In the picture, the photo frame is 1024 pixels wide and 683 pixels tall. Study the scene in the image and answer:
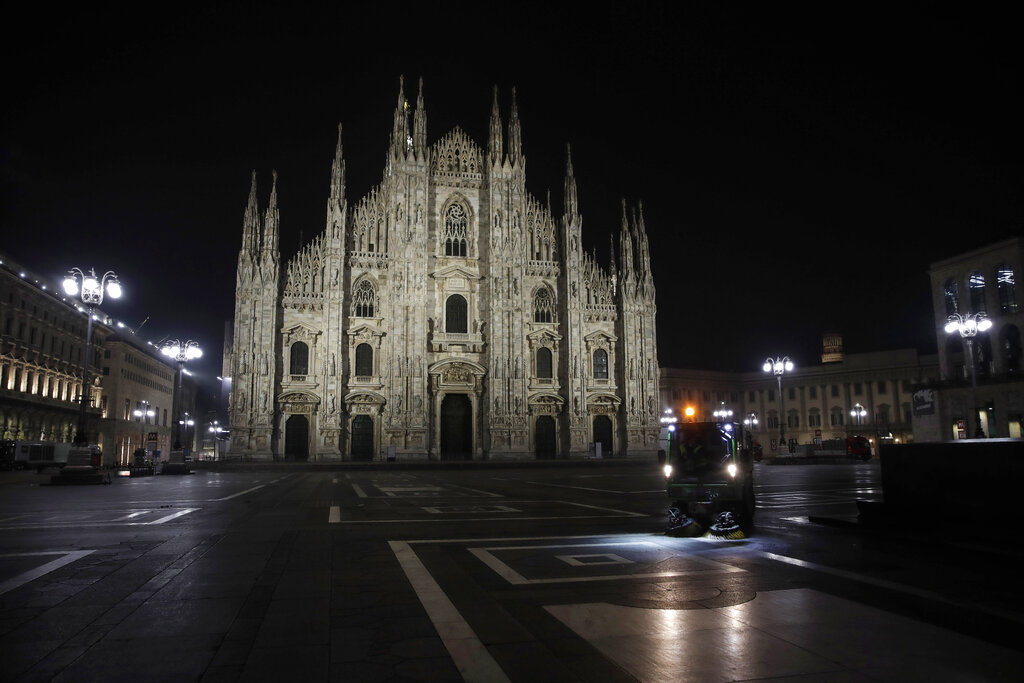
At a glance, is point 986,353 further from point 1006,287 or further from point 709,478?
point 709,478

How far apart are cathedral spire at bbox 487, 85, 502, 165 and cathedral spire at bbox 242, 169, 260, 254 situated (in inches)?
676

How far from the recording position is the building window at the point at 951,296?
52.8m

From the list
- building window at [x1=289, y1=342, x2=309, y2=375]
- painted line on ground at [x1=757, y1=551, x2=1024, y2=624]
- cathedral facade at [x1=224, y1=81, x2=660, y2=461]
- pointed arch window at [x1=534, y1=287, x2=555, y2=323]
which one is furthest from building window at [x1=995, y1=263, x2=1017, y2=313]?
painted line on ground at [x1=757, y1=551, x2=1024, y2=624]

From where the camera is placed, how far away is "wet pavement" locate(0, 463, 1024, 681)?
176 inches

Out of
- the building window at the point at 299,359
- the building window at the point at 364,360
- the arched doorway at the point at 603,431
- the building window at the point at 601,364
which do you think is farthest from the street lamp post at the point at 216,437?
the building window at the point at 601,364

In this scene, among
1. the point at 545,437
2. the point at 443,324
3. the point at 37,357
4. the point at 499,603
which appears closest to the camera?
the point at 499,603

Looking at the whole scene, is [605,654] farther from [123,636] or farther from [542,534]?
[542,534]

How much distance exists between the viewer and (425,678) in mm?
4215

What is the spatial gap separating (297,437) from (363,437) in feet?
14.3

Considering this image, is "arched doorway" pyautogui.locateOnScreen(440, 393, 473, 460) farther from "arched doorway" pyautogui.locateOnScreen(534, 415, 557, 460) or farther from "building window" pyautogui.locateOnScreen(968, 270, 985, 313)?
"building window" pyautogui.locateOnScreen(968, 270, 985, 313)

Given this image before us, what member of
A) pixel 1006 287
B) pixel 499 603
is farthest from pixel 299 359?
pixel 1006 287

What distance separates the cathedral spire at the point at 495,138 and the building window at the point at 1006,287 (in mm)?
37463

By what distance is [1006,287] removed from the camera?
161ft

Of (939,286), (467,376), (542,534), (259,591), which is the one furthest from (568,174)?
(259,591)
